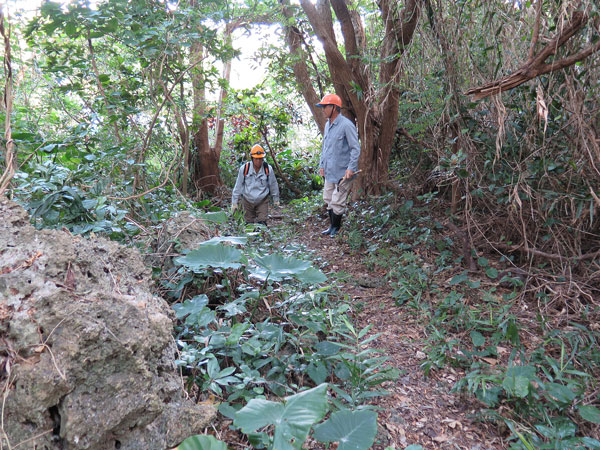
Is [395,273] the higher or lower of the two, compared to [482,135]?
lower

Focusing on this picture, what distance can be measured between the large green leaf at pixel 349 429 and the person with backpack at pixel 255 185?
4645 mm

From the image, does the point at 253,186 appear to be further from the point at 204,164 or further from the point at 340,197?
the point at 204,164

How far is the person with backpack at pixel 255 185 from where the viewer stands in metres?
6.05

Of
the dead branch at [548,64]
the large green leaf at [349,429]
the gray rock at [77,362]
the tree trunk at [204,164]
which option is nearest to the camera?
the gray rock at [77,362]

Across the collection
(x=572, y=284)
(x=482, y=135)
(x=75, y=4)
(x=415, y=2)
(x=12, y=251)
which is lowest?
(x=572, y=284)

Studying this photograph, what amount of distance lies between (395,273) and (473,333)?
125 cm

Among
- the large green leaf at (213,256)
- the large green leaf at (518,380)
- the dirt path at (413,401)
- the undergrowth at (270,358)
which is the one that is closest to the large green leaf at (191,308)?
the undergrowth at (270,358)

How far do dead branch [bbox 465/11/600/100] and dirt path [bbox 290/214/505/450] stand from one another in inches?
73.1

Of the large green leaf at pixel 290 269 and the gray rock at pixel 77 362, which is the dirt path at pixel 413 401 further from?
the gray rock at pixel 77 362

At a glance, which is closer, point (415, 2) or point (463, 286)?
point (463, 286)

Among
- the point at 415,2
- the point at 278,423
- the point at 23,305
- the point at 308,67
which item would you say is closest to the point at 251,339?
the point at 278,423

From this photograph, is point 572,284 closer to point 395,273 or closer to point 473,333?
point 473,333

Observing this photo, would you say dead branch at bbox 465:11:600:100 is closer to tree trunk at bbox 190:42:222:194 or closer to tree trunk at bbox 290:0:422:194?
tree trunk at bbox 290:0:422:194

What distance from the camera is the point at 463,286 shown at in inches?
136
